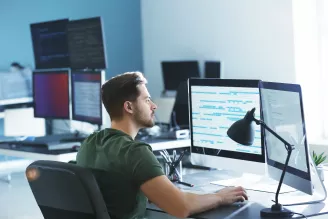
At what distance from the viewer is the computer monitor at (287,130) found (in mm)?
2562

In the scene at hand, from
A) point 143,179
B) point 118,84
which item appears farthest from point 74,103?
point 143,179

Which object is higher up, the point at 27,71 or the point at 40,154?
the point at 27,71

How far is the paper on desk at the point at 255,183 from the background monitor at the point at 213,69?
12.5 ft

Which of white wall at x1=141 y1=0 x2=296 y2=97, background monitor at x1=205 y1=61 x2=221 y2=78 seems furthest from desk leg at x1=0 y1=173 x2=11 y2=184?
background monitor at x1=205 y1=61 x2=221 y2=78

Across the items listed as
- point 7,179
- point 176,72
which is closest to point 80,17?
point 176,72

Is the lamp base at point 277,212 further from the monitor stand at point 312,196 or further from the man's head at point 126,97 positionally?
the man's head at point 126,97

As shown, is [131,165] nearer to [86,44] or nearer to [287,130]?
[287,130]

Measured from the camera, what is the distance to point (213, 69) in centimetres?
713

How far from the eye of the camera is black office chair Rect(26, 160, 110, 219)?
2.36m

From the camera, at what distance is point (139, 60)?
8.56 meters

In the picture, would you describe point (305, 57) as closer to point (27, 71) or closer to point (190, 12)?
point (190, 12)

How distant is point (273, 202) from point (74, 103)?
2609 millimetres

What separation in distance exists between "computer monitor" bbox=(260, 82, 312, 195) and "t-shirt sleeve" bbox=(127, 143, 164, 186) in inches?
21.4

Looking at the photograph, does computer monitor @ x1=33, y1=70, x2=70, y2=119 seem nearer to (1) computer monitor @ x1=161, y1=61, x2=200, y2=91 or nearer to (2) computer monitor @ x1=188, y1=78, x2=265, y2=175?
(2) computer monitor @ x1=188, y1=78, x2=265, y2=175
